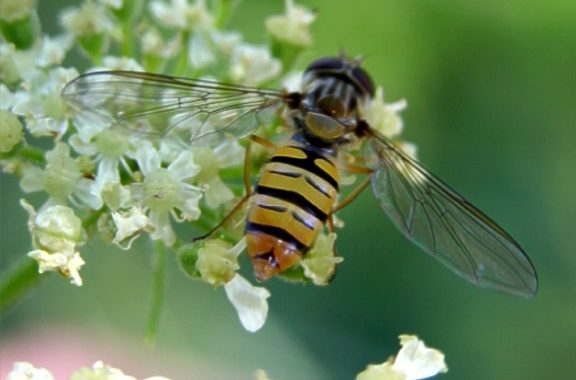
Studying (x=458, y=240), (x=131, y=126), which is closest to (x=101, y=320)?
(x=131, y=126)

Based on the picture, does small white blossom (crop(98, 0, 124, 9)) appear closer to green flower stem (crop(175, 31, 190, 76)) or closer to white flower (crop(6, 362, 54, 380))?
green flower stem (crop(175, 31, 190, 76))

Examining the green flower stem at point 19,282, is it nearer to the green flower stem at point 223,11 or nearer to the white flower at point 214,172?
the white flower at point 214,172

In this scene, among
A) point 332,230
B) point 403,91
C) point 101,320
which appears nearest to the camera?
point 332,230

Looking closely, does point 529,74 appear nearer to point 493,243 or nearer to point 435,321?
point 435,321

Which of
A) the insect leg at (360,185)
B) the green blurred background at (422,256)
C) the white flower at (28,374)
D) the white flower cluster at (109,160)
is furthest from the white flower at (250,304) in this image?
the green blurred background at (422,256)

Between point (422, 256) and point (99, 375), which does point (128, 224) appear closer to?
point (99, 375)

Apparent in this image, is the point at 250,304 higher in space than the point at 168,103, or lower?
lower

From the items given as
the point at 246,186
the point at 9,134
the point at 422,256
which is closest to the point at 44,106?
the point at 9,134
